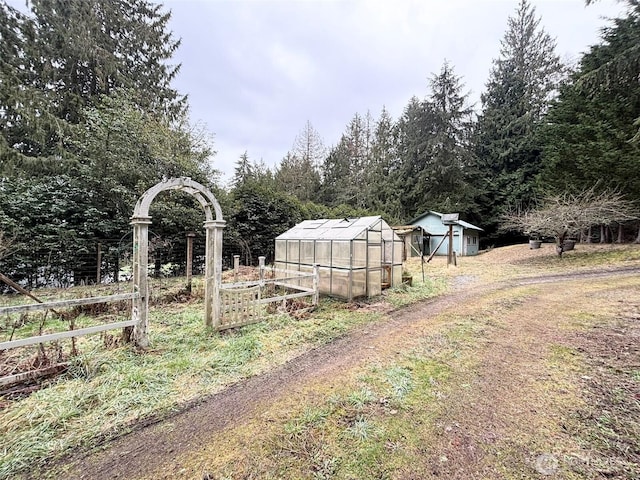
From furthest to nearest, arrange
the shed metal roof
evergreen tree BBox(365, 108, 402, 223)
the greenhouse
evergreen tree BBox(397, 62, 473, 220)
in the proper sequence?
evergreen tree BBox(365, 108, 402, 223) < evergreen tree BBox(397, 62, 473, 220) < the shed metal roof < the greenhouse

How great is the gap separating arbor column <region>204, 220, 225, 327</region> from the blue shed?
1671 centimetres

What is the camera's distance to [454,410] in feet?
9.16

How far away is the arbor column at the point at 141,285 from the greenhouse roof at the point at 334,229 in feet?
15.2

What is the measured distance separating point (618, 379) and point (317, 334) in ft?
13.1

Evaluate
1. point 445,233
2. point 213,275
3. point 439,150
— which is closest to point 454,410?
point 213,275

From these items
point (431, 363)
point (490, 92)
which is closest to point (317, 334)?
point (431, 363)

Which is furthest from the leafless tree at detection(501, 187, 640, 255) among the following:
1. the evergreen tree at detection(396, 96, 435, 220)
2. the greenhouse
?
the evergreen tree at detection(396, 96, 435, 220)

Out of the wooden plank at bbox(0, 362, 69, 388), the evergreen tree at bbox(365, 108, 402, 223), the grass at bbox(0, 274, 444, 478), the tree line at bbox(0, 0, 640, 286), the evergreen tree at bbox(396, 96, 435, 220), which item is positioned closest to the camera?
the grass at bbox(0, 274, 444, 478)

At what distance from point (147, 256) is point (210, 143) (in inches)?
374

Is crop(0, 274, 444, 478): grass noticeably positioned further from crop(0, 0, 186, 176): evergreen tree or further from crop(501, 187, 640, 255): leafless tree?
crop(501, 187, 640, 255): leafless tree

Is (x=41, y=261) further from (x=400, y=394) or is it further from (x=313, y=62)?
(x=313, y=62)

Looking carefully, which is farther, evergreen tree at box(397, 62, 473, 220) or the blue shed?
evergreen tree at box(397, 62, 473, 220)

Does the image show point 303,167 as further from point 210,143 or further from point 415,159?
point 210,143

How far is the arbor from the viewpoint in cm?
2102
